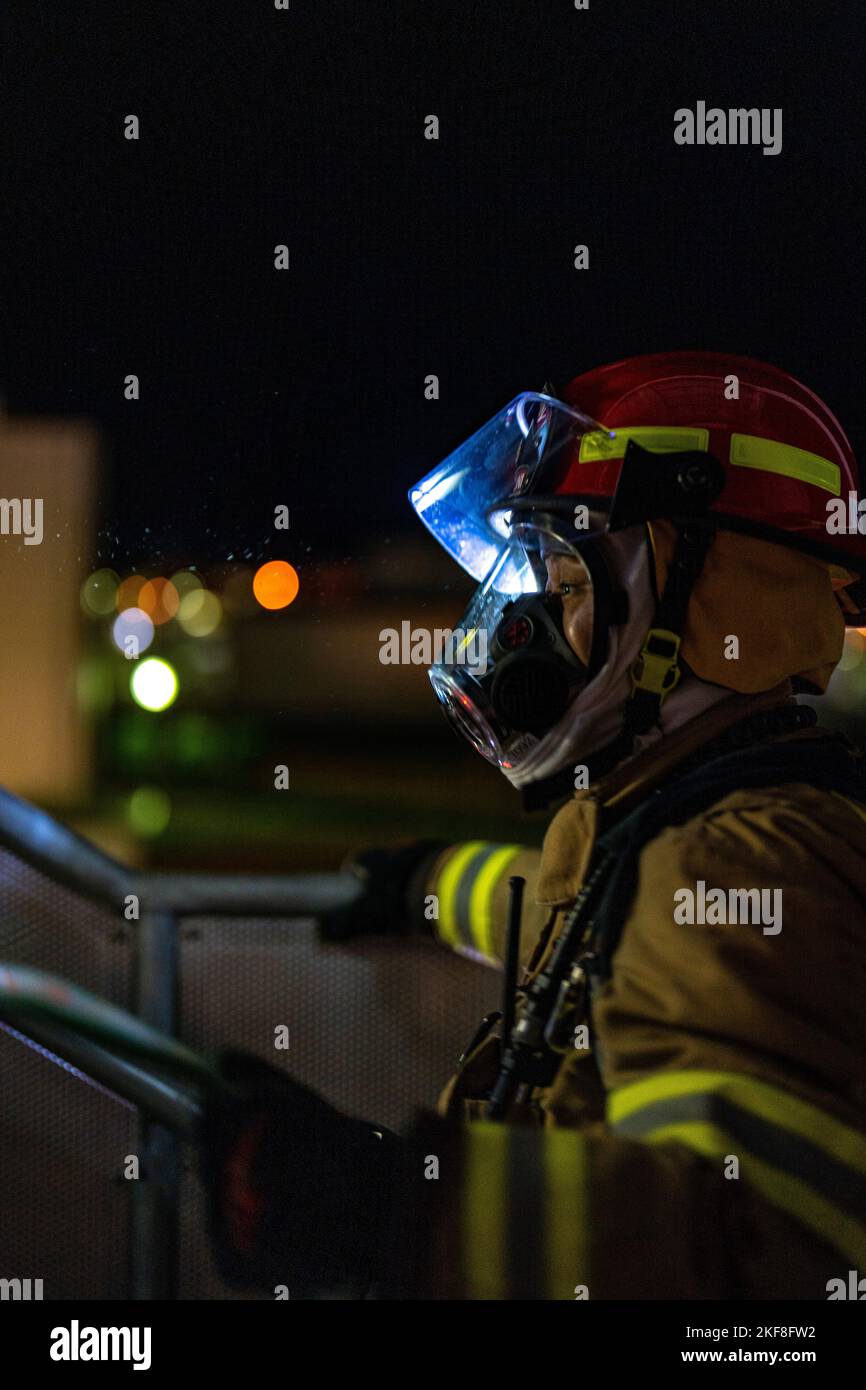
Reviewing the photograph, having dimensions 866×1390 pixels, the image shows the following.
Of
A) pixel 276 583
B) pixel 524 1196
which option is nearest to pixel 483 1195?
pixel 524 1196

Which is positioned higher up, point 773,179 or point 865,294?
point 773,179

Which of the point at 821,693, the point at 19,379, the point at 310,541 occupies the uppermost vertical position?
the point at 19,379

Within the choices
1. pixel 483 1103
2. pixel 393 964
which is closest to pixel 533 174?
pixel 393 964

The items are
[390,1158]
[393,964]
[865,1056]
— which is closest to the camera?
[865,1056]

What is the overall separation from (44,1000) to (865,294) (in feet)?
5.16

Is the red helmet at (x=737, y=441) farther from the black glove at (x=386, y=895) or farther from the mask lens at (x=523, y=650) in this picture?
the black glove at (x=386, y=895)

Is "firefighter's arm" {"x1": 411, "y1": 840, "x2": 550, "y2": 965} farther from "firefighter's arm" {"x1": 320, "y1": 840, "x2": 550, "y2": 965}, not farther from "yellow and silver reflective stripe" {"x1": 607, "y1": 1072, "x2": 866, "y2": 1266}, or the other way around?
"yellow and silver reflective stripe" {"x1": 607, "y1": 1072, "x2": 866, "y2": 1266}

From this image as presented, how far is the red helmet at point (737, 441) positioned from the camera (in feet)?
4.97

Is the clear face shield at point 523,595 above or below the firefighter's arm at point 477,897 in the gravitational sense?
above

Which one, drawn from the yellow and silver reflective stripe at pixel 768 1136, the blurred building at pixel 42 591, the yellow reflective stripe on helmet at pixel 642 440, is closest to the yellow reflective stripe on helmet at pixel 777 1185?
the yellow and silver reflective stripe at pixel 768 1136

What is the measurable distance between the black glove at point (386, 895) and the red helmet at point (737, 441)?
682 millimetres

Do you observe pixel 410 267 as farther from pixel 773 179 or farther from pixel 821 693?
pixel 821 693

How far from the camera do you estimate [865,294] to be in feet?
6.31

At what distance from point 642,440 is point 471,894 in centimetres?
77
